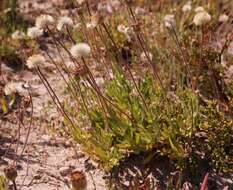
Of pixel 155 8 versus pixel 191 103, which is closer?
pixel 191 103

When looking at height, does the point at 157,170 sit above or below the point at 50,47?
below

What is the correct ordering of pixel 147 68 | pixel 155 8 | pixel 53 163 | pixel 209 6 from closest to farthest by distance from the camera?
pixel 53 163 → pixel 147 68 → pixel 209 6 → pixel 155 8

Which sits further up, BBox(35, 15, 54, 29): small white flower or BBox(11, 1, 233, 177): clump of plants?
BBox(35, 15, 54, 29): small white flower

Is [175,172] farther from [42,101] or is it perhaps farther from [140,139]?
[42,101]

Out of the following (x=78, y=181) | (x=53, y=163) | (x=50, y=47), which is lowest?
(x=78, y=181)

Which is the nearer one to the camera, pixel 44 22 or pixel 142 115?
pixel 44 22

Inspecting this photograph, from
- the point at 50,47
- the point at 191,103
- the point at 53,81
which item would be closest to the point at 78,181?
the point at 191,103

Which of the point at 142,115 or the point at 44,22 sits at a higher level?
the point at 44,22

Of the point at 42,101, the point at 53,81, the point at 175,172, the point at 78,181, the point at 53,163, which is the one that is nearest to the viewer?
the point at 78,181

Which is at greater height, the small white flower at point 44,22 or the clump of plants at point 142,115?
the small white flower at point 44,22
